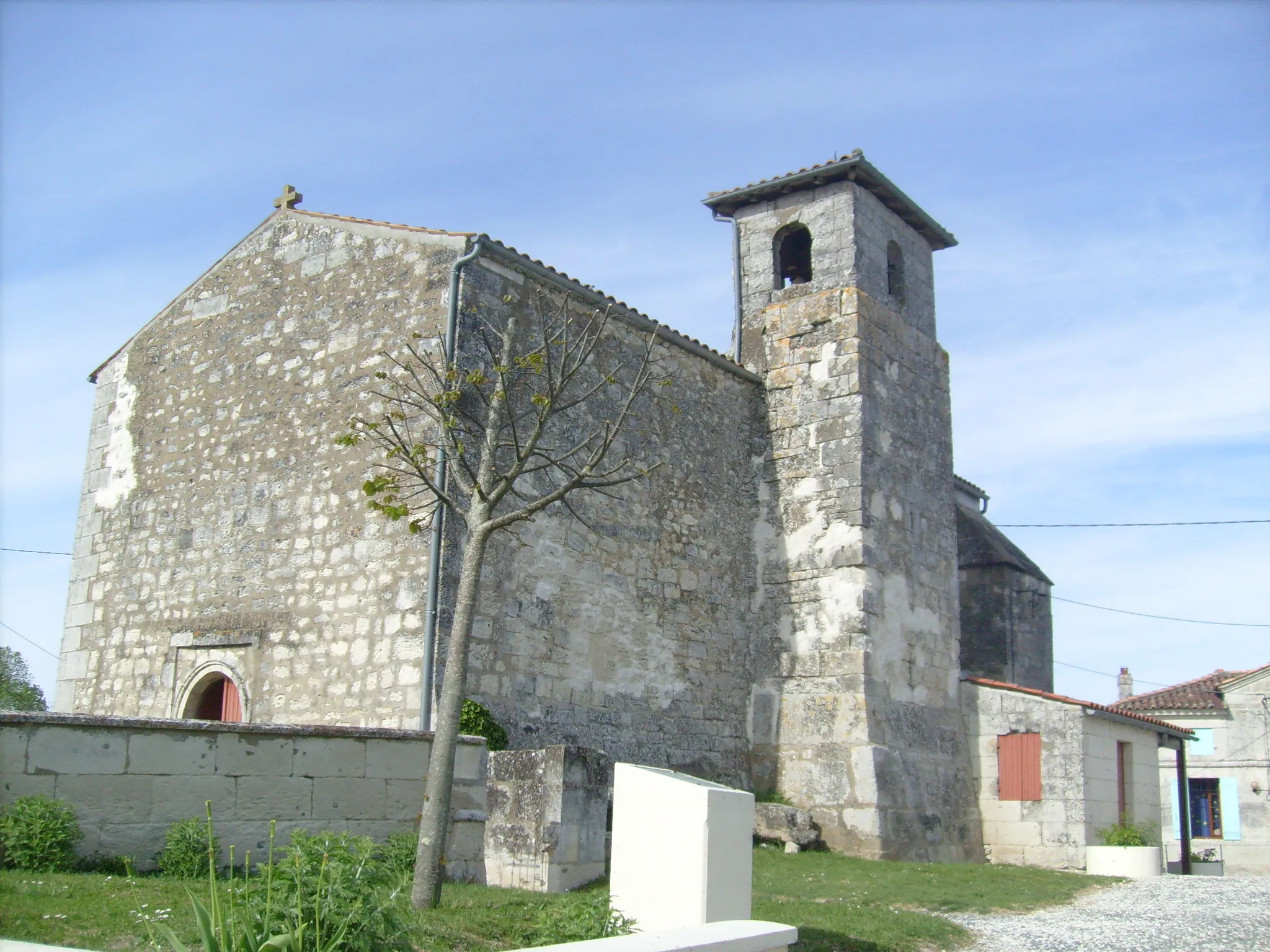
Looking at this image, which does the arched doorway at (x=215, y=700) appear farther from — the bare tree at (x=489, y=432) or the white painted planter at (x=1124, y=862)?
the white painted planter at (x=1124, y=862)

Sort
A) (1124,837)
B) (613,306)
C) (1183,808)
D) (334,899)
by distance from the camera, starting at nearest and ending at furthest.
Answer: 1. (334,899)
2. (613,306)
3. (1124,837)
4. (1183,808)

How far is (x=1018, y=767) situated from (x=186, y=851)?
10.9m

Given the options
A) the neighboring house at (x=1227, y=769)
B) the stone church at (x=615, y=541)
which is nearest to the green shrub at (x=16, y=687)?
the stone church at (x=615, y=541)

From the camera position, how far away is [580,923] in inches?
265

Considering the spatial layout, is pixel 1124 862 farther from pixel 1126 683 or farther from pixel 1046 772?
pixel 1126 683

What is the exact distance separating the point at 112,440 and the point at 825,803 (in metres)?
9.34

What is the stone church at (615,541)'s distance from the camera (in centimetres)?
1213

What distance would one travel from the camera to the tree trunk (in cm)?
741

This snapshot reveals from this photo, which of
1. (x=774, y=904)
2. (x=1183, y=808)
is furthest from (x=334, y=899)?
(x=1183, y=808)

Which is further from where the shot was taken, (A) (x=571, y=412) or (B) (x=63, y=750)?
(A) (x=571, y=412)

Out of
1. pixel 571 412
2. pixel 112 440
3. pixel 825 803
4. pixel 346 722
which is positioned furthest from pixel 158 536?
pixel 825 803

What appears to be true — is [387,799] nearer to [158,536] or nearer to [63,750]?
[63,750]

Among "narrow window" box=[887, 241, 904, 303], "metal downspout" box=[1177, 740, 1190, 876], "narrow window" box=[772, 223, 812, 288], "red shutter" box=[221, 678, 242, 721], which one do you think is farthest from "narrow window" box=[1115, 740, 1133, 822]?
"red shutter" box=[221, 678, 242, 721]

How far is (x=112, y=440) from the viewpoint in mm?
14719
